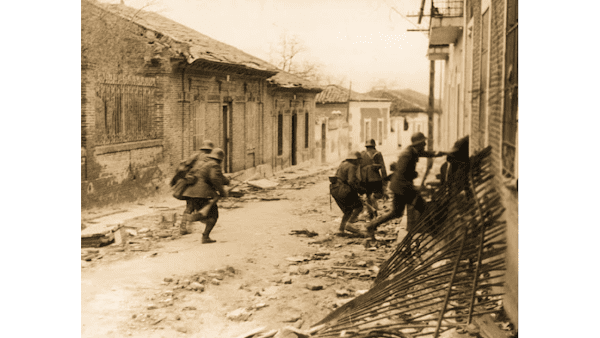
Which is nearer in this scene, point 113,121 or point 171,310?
point 171,310

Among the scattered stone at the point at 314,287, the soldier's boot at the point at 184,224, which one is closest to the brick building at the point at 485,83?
the scattered stone at the point at 314,287

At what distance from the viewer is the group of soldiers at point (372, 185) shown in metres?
4.67

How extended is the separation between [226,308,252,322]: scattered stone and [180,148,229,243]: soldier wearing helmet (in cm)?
70

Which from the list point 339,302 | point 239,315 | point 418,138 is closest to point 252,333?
point 239,315

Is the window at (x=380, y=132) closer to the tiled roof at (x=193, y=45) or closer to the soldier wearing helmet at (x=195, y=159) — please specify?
the tiled roof at (x=193, y=45)

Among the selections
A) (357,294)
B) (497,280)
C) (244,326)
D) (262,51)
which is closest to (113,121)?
(262,51)

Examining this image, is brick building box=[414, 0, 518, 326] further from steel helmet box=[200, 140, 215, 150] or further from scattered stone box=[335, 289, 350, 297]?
steel helmet box=[200, 140, 215, 150]

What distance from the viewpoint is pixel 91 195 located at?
4988mm

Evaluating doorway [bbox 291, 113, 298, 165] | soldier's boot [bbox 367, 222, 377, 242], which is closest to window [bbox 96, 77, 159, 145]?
doorway [bbox 291, 113, 298, 165]

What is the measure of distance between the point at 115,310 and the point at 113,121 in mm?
1530

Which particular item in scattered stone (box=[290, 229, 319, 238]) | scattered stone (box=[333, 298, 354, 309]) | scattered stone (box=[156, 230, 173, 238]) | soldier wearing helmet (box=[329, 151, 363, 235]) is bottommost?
scattered stone (box=[333, 298, 354, 309])

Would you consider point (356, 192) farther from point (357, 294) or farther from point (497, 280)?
point (497, 280)

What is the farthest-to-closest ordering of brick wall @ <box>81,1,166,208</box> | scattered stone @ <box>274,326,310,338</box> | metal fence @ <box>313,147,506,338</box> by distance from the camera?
brick wall @ <box>81,1,166,208</box>
scattered stone @ <box>274,326,310,338</box>
metal fence @ <box>313,147,506,338</box>

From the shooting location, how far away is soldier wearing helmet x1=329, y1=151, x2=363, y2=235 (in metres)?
4.73
